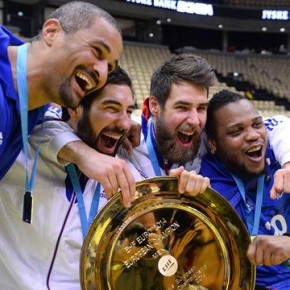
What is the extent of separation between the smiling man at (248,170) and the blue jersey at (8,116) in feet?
2.05

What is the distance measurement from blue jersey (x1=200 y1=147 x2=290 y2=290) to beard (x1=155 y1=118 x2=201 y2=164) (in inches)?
3.3

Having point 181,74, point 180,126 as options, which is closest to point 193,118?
point 180,126

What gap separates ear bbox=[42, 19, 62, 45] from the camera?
1167mm

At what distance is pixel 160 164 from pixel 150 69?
10728 mm

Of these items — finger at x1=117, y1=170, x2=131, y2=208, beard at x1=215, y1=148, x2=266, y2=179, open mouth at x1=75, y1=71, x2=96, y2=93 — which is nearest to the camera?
finger at x1=117, y1=170, x2=131, y2=208

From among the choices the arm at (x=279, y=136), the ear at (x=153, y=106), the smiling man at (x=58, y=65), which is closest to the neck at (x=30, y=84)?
the smiling man at (x=58, y=65)

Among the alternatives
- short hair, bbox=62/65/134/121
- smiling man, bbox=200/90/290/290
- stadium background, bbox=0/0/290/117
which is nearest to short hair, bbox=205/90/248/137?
smiling man, bbox=200/90/290/290

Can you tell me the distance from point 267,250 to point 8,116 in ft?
2.38

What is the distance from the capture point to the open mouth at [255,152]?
1.45 meters

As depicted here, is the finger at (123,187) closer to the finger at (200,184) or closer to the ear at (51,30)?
the finger at (200,184)

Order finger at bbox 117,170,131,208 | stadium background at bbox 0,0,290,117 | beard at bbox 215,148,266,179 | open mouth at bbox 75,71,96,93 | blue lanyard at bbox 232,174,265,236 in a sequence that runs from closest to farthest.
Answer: finger at bbox 117,170,131,208, open mouth at bbox 75,71,96,93, blue lanyard at bbox 232,174,265,236, beard at bbox 215,148,266,179, stadium background at bbox 0,0,290,117

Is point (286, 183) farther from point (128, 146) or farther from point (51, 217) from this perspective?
point (51, 217)

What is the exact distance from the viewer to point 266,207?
1412 millimetres

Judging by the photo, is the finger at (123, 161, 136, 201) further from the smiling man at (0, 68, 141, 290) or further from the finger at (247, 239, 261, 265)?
the finger at (247, 239, 261, 265)
